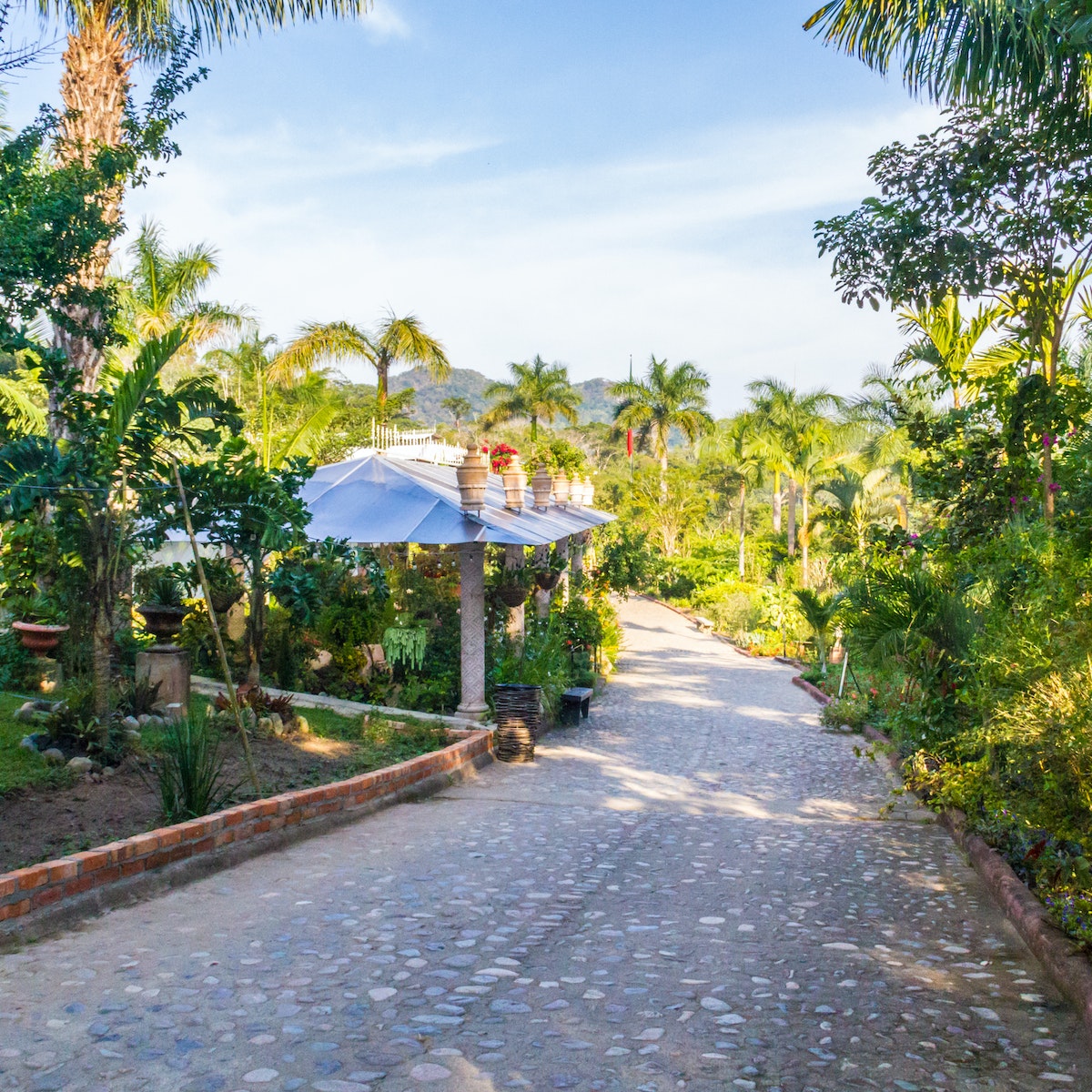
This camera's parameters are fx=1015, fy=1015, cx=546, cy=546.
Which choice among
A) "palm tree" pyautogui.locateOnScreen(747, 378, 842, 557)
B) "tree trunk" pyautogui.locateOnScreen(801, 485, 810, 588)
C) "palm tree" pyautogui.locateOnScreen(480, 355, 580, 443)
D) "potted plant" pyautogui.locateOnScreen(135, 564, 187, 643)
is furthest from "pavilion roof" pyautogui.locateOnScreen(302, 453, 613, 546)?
"palm tree" pyautogui.locateOnScreen(480, 355, 580, 443)

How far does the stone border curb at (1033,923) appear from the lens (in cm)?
421

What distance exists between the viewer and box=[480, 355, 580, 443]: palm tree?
4922cm

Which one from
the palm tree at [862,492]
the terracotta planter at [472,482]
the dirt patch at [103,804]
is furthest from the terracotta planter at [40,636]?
the palm tree at [862,492]

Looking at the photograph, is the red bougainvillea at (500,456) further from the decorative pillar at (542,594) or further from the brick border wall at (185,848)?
the brick border wall at (185,848)

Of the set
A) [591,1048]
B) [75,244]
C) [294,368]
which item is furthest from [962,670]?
[294,368]

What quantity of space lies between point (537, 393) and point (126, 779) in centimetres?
4305

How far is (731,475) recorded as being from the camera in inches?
2272

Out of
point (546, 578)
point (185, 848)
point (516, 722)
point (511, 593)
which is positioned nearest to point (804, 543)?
point (546, 578)

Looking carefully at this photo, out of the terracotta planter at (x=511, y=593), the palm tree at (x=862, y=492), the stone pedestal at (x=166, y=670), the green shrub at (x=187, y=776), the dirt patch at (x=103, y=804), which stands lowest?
the dirt patch at (x=103, y=804)

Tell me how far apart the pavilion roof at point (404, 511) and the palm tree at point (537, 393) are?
3427 centimetres

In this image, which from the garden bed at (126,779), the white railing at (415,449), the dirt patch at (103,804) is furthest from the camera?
the white railing at (415,449)

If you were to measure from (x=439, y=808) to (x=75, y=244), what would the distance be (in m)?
5.13

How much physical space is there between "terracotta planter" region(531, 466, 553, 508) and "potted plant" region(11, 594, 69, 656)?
7.15m

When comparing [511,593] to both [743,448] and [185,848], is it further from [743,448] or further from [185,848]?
[743,448]
